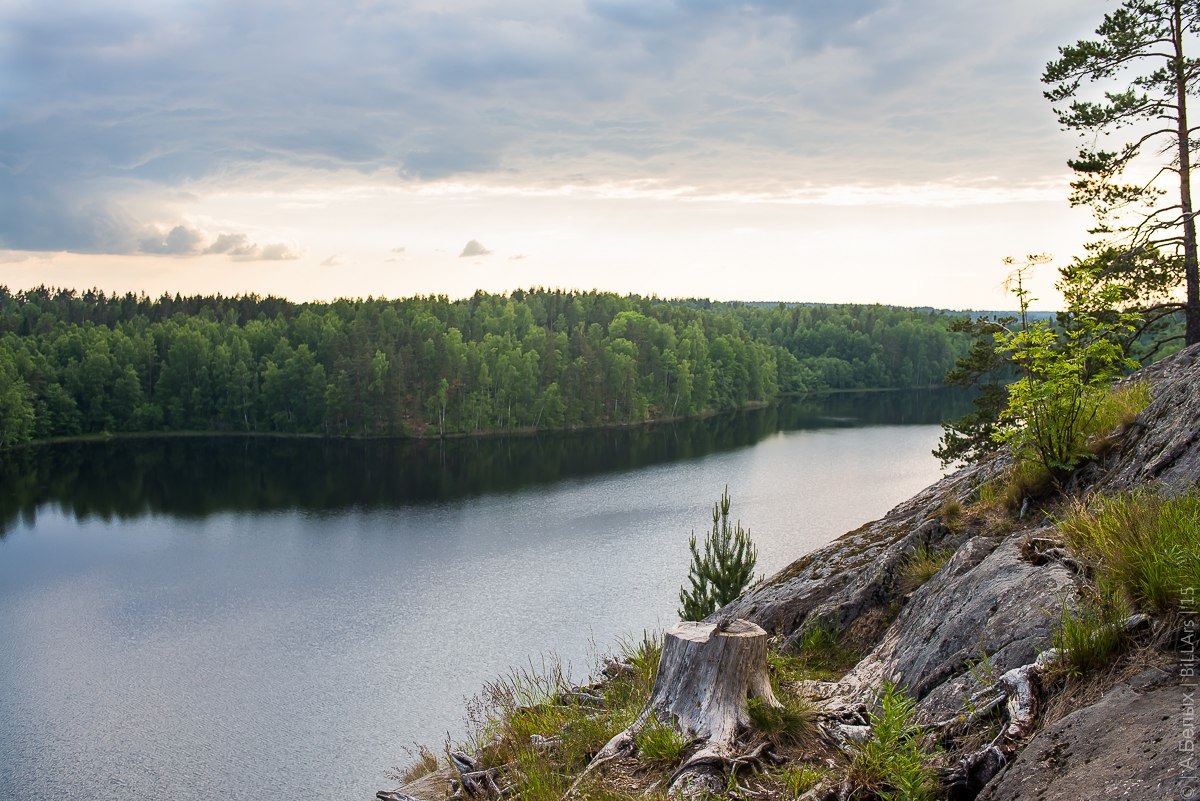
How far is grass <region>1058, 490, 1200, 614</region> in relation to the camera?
3695 millimetres

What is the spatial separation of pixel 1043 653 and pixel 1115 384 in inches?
246

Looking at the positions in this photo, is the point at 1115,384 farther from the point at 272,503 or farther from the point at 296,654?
the point at 272,503

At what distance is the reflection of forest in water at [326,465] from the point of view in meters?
51.2

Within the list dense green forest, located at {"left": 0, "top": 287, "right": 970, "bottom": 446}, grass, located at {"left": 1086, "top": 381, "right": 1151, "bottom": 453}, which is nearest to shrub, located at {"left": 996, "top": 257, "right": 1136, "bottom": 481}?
grass, located at {"left": 1086, "top": 381, "right": 1151, "bottom": 453}

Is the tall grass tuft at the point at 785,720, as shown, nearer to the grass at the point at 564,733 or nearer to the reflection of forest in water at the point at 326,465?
the grass at the point at 564,733

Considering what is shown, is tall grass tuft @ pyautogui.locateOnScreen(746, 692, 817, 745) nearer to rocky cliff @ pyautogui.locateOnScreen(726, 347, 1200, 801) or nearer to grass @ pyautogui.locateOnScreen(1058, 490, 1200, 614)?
rocky cliff @ pyautogui.locateOnScreen(726, 347, 1200, 801)

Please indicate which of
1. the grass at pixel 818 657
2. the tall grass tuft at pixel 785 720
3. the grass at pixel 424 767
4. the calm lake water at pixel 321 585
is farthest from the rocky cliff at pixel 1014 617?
the grass at pixel 424 767

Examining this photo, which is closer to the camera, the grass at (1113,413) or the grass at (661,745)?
the grass at (661,745)

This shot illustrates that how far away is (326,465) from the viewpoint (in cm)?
6456

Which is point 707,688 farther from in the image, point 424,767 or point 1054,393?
point 1054,393

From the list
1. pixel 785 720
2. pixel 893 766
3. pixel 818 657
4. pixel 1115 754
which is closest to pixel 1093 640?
pixel 1115 754

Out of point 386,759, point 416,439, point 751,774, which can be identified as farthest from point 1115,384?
point 416,439

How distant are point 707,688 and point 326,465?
207ft

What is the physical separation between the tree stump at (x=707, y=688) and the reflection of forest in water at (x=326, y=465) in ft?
149
